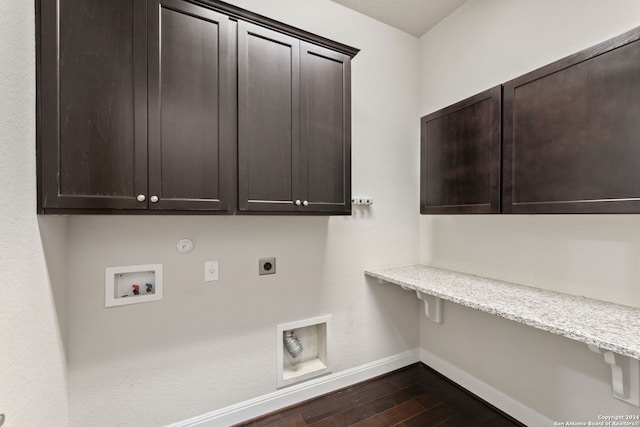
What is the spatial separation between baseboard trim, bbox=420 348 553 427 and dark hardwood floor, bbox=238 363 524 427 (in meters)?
0.04

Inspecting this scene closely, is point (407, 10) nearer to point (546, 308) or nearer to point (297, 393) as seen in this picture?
point (546, 308)

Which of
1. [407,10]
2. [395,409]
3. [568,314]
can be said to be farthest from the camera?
[407,10]

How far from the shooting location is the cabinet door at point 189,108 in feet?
4.06

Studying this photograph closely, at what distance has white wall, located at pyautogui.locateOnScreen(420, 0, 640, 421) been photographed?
1395mm

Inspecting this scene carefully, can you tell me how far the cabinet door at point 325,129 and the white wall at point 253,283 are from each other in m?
0.37

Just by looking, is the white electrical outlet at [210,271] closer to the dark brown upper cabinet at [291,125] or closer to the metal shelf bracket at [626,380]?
the dark brown upper cabinet at [291,125]

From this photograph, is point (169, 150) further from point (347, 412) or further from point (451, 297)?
point (347, 412)

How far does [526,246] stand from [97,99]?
8.03 feet

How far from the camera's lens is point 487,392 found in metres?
1.91

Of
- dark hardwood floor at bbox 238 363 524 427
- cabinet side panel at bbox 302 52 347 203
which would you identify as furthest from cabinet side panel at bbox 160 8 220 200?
dark hardwood floor at bbox 238 363 524 427

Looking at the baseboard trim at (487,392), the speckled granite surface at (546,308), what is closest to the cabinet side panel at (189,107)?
the speckled granite surface at (546,308)

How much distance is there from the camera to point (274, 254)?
1.86 m

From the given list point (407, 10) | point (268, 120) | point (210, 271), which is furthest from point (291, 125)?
point (407, 10)

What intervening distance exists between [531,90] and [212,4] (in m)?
1.68
